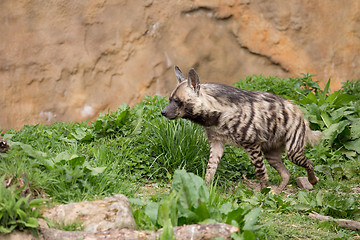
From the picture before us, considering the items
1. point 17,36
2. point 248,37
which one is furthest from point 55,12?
point 248,37

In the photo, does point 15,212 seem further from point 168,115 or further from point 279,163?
point 279,163

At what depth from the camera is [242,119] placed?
6.16m

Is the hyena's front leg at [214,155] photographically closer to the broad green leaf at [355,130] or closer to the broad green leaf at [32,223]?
the broad green leaf at [355,130]

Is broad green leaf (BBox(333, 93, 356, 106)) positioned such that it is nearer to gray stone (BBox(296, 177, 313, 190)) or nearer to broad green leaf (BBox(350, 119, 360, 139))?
broad green leaf (BBox(350, 119, 360, 139))

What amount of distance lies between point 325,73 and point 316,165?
3263 mm

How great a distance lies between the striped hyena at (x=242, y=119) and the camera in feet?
20.0

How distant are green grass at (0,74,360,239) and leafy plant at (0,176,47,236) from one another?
0.13 feet

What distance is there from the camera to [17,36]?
8531 mm

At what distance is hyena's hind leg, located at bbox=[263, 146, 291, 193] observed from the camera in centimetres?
651

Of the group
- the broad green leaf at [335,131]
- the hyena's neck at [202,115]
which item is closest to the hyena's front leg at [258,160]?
the hyena's neck at [202,115]

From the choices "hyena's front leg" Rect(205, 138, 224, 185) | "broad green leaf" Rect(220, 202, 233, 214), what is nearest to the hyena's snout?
"hyena's front leg" Rect(205, 138, 224, 185)

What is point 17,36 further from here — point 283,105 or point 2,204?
point 2,204

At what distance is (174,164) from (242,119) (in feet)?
3.52

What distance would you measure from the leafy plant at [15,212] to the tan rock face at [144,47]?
16.5 feet
